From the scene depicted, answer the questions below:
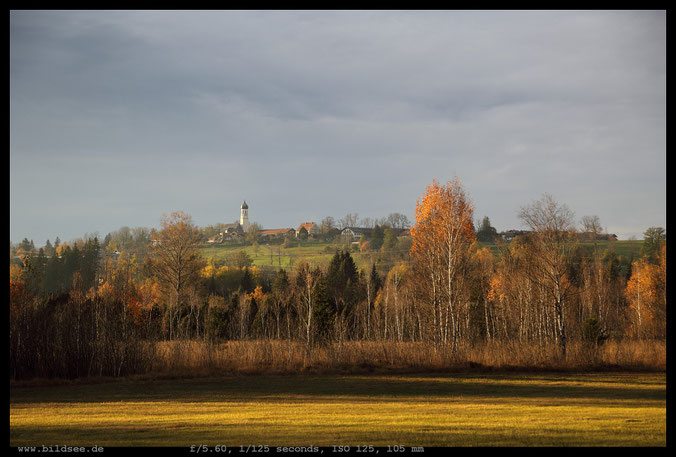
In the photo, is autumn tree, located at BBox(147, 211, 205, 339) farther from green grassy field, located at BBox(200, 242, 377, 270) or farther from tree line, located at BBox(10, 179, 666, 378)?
green grassy field, located at BBox(200, 242, 377, 270)

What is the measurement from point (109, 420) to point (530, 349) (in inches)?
634

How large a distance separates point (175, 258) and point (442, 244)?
62.8ft

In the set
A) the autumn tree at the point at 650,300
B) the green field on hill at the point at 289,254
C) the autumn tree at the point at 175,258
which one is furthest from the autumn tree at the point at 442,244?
the green field on hill at the point at 289,254

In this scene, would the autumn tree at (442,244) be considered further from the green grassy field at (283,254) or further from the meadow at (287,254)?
the green grassy field at (283,254)

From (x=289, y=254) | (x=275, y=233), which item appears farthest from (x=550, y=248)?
(x=275, y=233)

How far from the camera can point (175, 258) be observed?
3481 centimetres

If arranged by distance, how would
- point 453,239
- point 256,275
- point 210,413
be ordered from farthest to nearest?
point 256,275 → point 453,239 → point 210,413

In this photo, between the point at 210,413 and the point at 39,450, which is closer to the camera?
the point at 39,450

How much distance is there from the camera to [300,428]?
29.2ft

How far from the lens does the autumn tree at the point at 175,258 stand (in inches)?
1368

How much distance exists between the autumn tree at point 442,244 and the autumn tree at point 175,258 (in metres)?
16.7

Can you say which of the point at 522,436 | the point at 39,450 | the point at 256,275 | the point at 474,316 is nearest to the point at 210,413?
the point at 39,450
